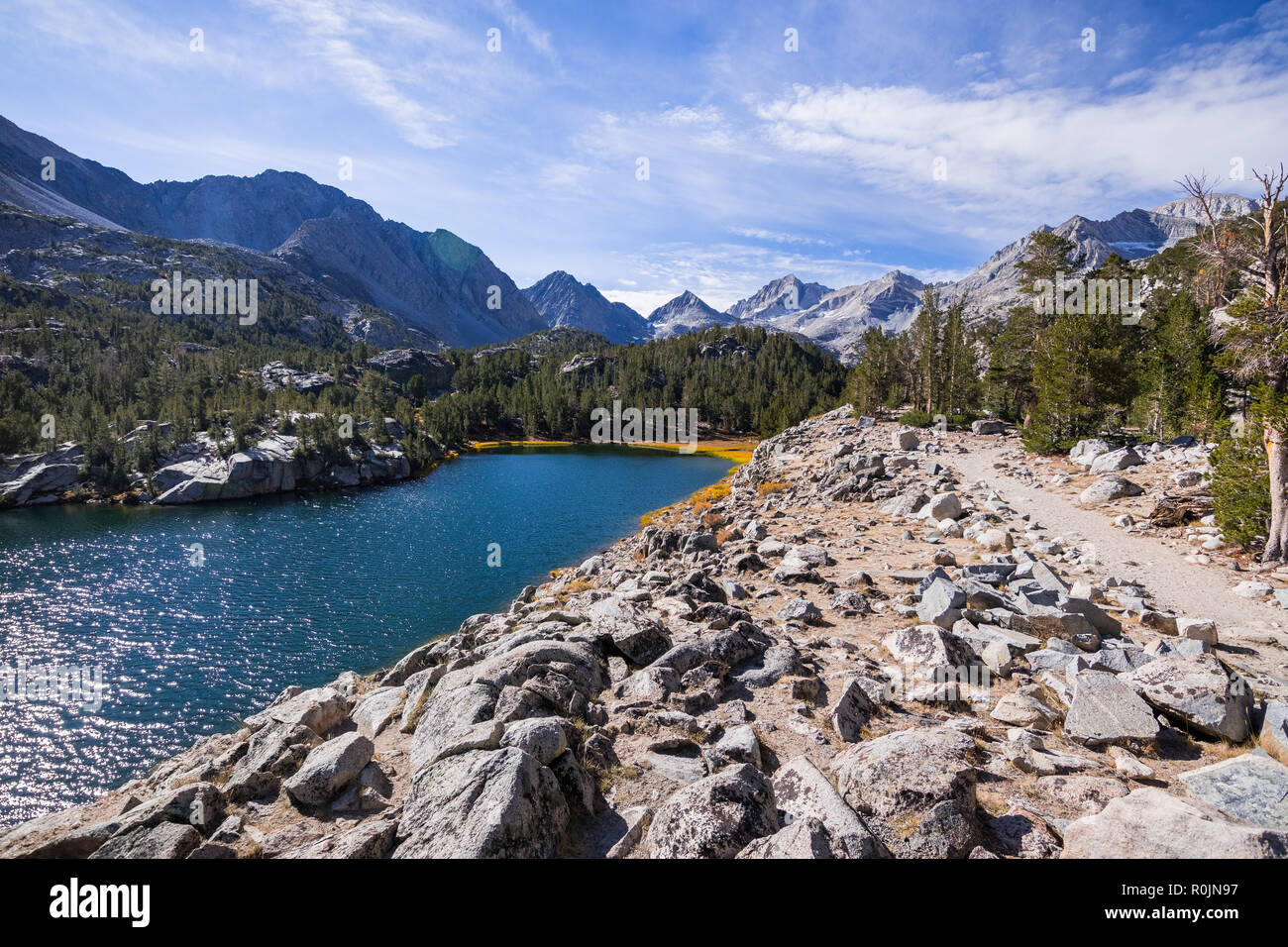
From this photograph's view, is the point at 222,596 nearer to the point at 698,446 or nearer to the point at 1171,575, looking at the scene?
the point at 1171,575

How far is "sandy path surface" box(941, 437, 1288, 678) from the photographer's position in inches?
477

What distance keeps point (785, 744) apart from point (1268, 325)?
20010 millimetres

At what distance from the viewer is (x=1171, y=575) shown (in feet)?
51.4

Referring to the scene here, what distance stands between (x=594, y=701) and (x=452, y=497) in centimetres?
6282

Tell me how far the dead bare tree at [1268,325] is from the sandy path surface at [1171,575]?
2.38 meters

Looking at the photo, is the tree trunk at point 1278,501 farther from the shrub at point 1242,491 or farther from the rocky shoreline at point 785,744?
the rocky shoreline at point 785,744

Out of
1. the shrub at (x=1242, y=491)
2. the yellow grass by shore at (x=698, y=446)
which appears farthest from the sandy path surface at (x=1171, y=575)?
the yellow grass by shore at (x=698, y=446)

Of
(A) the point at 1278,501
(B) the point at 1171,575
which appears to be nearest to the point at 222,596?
(B) the point at 1171,575

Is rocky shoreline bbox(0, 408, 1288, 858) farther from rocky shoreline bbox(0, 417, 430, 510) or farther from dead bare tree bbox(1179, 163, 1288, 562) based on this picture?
rocky shoreline bbox(0, 417, 430, 510)

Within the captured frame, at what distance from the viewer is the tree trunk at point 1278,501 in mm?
15320

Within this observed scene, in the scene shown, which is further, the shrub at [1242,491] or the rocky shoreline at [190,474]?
the rocky shoreline at [190,474]

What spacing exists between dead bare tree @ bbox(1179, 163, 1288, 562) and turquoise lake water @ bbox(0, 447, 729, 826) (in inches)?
1259
